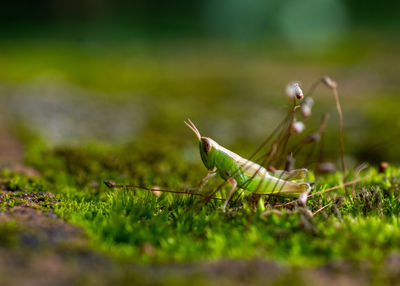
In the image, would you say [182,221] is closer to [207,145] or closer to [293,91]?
[207,145]

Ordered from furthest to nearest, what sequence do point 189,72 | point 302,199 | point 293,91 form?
point 189,72 < point 302,199 < point 293,91

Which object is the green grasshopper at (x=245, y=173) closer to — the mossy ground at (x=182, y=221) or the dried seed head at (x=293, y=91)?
the mossy ground at (x=182, y=221)

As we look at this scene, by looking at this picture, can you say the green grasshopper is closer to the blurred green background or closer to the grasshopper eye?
the grasshopper eye

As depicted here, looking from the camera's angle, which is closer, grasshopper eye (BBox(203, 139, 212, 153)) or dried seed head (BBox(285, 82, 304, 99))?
dried seed head (BBox(285, 82, 304, 99))

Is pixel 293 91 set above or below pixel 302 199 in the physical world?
above

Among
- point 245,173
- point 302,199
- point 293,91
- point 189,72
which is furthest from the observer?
point 189,72

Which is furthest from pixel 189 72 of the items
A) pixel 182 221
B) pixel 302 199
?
pixel 182 221

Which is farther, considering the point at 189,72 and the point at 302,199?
the point at 189,72

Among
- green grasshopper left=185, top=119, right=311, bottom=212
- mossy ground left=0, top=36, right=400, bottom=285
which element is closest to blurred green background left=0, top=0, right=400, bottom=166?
green grasshopper left=185, top=119, right=311, bottom=212

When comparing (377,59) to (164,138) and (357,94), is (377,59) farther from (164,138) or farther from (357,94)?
(164,138)
